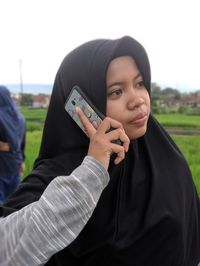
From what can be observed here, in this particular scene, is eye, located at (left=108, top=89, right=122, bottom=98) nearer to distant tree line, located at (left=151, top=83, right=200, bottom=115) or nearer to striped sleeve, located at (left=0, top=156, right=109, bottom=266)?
striped sleeve, located at (left=0, top=156, right=109, bottom=266)

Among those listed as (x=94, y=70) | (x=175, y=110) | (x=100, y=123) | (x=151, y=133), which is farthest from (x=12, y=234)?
(x=175, y=110)

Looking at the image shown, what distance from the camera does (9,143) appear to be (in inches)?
98.2

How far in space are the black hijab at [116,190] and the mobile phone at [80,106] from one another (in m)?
0.04

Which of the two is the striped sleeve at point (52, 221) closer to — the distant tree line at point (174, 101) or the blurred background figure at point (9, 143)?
the blurred background figure at point (9, 143)

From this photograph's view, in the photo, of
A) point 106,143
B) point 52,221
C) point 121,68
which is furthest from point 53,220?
point 121,68

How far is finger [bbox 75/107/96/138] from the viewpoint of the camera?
89 centimetres

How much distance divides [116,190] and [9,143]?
61.2 inches

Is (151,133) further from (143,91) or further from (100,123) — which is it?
(100,123)

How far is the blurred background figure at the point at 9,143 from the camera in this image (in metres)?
2.48

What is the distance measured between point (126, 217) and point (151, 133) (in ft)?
0.96

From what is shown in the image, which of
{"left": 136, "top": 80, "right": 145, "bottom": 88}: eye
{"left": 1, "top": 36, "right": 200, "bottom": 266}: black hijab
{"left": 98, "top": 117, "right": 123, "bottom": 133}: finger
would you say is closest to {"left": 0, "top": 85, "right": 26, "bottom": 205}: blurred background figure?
{"left": 1, "top": 36, "right": 200, "bottom": 266}: black hijab

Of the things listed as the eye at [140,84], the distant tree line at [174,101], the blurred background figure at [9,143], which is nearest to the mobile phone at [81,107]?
the eye at [140,84]

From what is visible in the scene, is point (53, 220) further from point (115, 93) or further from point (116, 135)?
point (115, 93)

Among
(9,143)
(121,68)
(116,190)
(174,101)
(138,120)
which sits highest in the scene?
(121,68)
